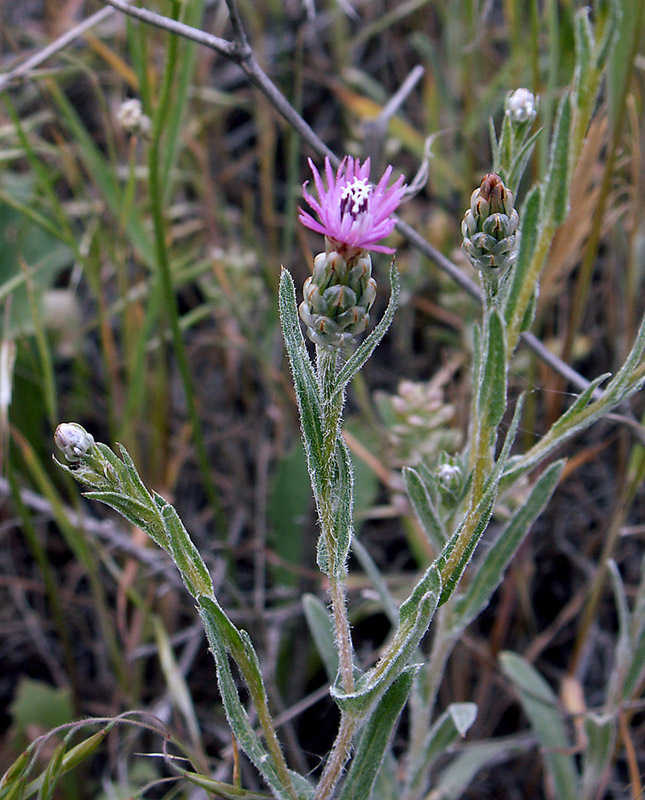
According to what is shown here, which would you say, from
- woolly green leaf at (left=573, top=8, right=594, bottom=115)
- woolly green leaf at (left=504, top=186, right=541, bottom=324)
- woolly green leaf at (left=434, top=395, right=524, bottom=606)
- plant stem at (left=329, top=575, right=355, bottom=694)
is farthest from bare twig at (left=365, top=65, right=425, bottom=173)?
plant stem at (left=329, top=575, right=355, bottom=694)

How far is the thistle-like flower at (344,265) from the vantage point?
3.15 ft

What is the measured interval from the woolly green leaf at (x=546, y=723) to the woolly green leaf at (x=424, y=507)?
631mm

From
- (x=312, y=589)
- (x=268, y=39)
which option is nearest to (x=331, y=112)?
(x=268, y=39)

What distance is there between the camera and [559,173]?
1.29 metres

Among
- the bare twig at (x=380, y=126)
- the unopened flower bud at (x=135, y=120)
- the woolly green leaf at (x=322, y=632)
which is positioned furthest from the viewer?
the bare twig at (x=380, y=126)

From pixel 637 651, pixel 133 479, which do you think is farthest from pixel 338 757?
pixel 637 651

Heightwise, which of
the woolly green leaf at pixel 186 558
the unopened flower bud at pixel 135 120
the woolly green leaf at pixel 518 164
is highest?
the unopened flower bud at pixel 135 120

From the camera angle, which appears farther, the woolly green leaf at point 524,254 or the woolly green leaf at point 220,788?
the woolly green leaf at point 524,254

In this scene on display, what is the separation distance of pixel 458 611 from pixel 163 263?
1074 millimetres

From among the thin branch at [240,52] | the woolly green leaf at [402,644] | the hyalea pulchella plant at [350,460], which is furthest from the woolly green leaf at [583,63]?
the woolly green leaf at [402,644]

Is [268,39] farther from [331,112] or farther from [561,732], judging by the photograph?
[561,732]

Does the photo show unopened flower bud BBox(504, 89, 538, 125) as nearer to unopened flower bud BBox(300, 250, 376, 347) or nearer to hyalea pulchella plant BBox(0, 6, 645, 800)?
hyalea pulchella plant BBox(0, 6, 645, 800)

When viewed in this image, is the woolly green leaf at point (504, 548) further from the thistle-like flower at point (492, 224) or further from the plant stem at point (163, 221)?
the plant stem at point (163, 221)

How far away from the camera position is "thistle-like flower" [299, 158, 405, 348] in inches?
37.8
